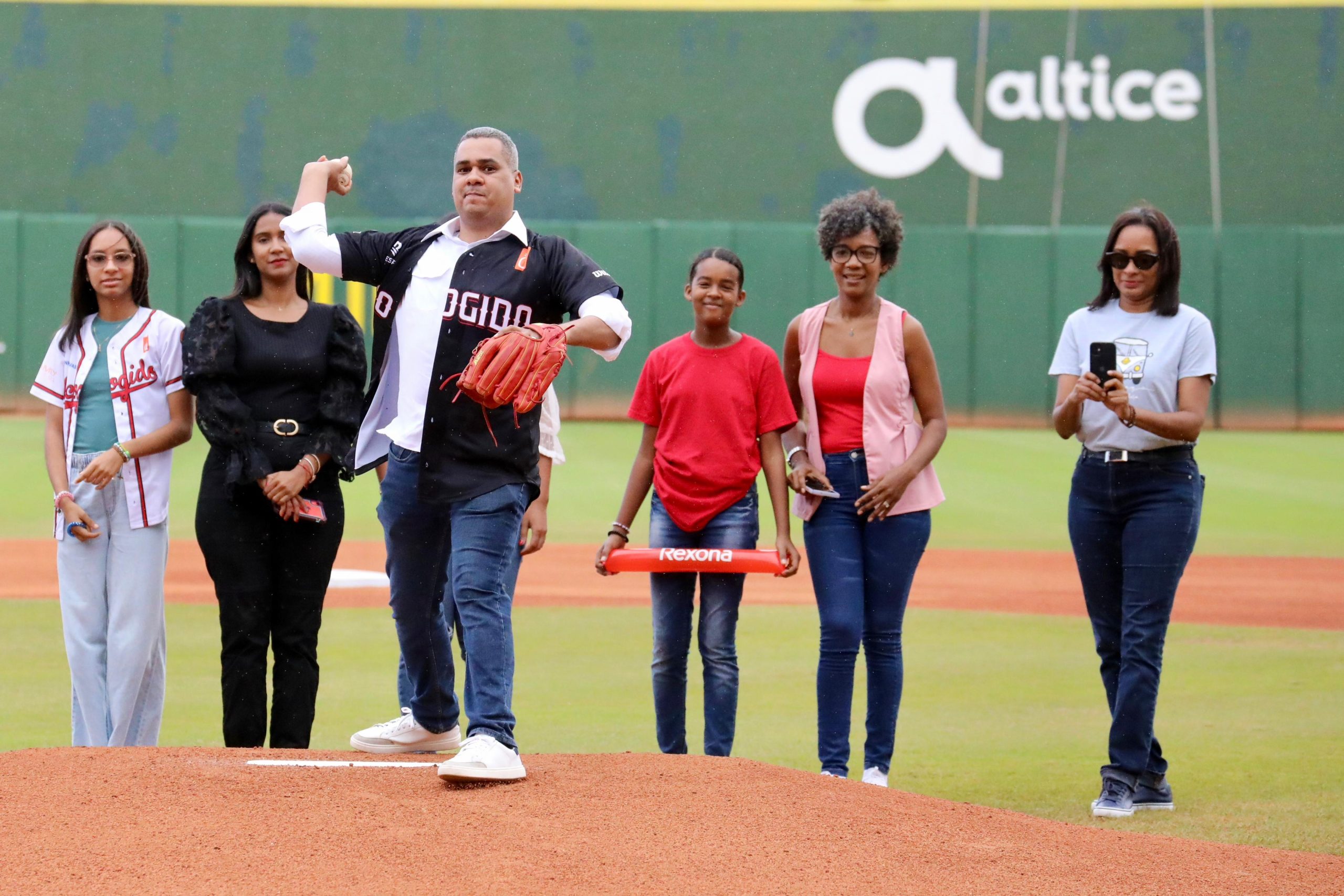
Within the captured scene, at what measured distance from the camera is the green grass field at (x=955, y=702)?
19.1 feet

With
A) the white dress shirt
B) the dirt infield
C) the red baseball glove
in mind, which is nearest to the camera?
the red baseball glove

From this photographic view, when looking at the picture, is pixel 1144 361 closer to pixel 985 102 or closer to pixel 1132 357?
pixel 1132 357

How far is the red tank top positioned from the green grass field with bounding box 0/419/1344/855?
1345 millimetres

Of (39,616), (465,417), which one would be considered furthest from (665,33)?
(465,417)

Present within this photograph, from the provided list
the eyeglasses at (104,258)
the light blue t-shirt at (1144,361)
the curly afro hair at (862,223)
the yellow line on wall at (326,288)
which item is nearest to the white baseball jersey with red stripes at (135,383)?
the eyeglasses at (104,258)

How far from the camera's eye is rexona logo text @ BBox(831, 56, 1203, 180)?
81.2ft

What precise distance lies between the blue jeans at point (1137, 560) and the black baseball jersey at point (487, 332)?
204cm

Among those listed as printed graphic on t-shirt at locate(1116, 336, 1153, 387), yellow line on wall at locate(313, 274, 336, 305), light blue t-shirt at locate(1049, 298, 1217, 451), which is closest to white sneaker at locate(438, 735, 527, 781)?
light blue t-shirt at locate(1049, 298, 1217, 451)

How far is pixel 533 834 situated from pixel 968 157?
2242 centimetres

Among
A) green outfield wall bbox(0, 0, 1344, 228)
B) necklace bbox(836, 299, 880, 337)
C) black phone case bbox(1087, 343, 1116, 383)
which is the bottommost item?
A: black phone case bbox(1087, 343, 1116, 383)

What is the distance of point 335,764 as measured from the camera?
468cm

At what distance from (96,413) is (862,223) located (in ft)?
9.32

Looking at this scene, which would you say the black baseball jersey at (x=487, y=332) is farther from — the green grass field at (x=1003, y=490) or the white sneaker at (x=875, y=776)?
the green grass field at (x=1003, y=490)

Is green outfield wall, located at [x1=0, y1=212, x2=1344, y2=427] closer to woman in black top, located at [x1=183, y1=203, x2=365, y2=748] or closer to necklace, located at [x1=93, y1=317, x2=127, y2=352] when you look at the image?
necklace, located at [x1=93, y1=317, x2=127, y2=352]
